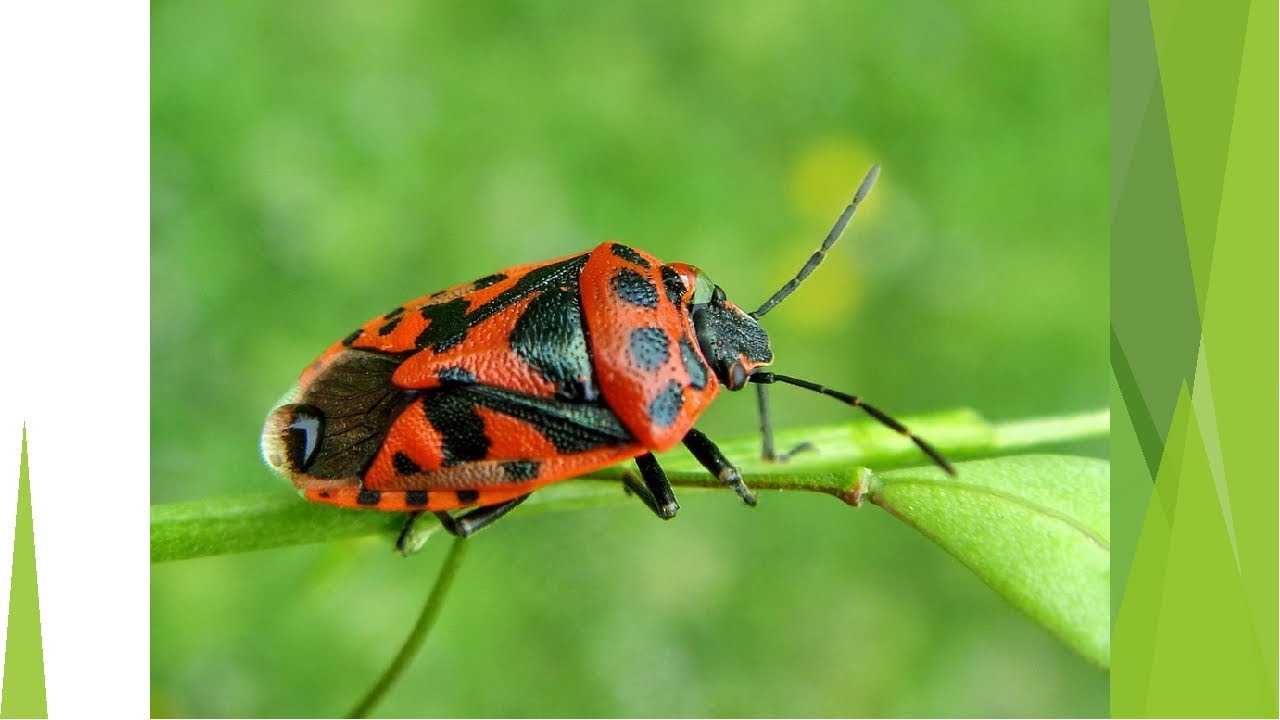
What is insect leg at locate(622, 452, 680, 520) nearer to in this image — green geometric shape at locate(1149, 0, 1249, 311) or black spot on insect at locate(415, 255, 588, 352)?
black spot on insect at locate(415, 255, 588, 352)

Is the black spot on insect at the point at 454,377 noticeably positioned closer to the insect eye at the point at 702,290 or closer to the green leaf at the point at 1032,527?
the insect eye at the point at 702,290

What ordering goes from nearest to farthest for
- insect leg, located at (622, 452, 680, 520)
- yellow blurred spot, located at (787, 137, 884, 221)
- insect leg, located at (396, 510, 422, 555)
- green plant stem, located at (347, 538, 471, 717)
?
green plant stem, located at (347, 538, 471, 717) < insect leg, located at (396, 510, 422, 555) < insect leg, located at (622, 452, 680, 520) < yellow blurred spot, located at (787, 137, 884, 221)

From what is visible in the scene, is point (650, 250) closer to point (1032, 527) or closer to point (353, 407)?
point (353, 407)

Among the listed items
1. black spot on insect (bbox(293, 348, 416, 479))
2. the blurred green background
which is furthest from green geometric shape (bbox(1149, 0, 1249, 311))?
the blurred green background

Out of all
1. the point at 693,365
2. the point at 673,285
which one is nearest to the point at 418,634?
the point at 693,365

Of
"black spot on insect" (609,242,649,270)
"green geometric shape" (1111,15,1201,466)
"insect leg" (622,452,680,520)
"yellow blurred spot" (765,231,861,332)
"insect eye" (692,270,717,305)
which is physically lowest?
"yellow blurred spot" (765,231,861,332)

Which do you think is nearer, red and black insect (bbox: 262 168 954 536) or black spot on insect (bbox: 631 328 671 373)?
red and black insect (bbox: 262 168 954 536)

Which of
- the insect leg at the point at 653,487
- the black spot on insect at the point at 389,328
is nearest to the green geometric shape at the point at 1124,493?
the insect leg at the point at 653,487
